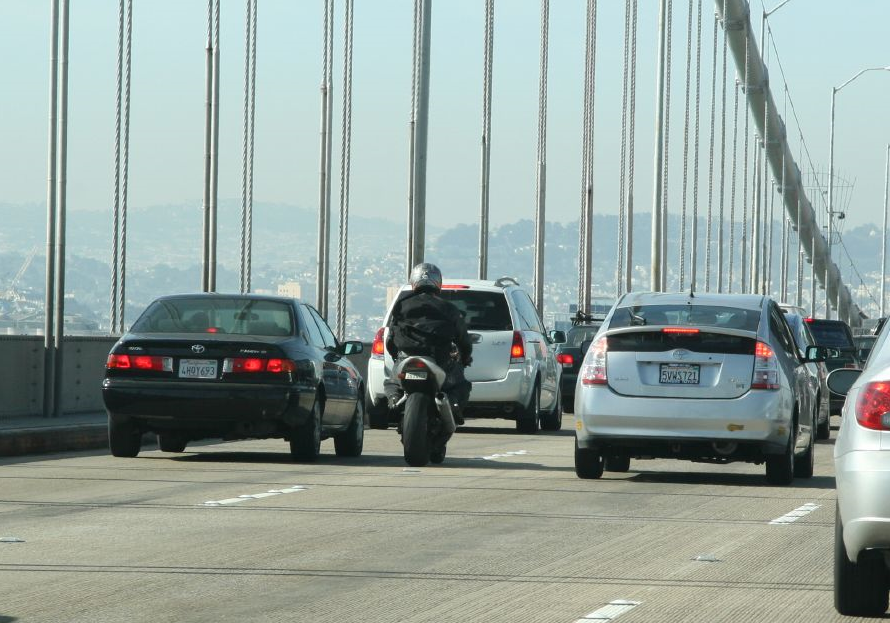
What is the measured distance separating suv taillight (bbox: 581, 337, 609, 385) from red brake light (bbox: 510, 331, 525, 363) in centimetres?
820

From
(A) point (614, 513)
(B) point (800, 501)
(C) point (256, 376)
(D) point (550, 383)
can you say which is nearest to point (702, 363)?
(B) point (800, 501)

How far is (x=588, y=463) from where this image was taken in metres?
15.2

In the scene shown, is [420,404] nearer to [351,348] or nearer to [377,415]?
[351,348]

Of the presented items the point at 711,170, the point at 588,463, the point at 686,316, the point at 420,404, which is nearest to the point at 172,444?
the point at 420,404

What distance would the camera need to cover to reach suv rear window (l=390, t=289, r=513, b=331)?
22.9 m

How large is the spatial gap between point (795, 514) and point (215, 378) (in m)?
5.63

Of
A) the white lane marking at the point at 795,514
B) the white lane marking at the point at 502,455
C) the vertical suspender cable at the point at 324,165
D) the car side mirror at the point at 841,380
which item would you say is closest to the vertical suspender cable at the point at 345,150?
the vertical suspender cable at the point at 324,165

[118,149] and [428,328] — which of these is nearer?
[428,328]

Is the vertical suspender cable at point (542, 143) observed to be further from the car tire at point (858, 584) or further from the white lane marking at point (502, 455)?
the car tire at point (858, 584)

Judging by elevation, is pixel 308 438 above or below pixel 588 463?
above

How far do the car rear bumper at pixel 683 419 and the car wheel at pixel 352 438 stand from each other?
3.93 meters

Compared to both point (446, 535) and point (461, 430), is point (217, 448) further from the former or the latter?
point (446, 535)

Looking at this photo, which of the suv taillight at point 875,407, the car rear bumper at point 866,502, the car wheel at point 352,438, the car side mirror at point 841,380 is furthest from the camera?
the car wheel at point 352,438

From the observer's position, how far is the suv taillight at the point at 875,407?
730 centimetres
